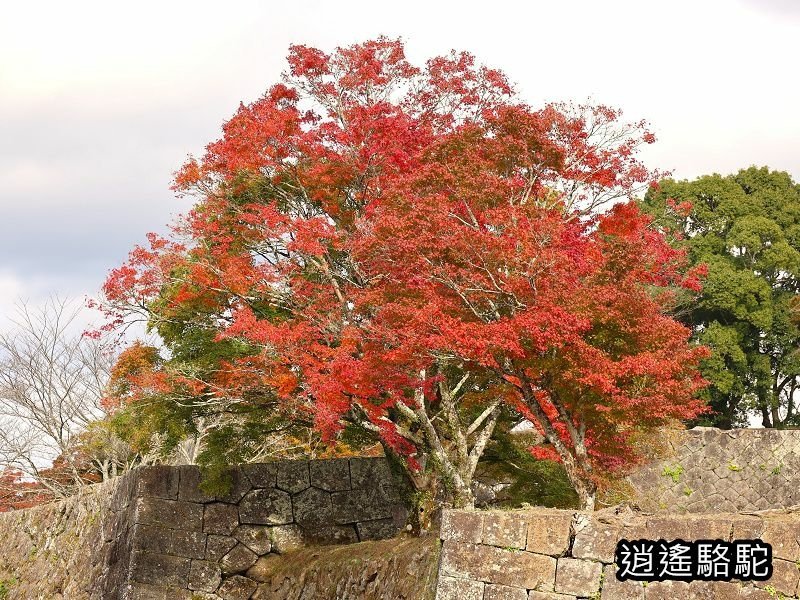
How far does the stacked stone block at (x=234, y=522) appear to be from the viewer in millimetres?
19297

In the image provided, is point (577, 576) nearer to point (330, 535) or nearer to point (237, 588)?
point (330, 535)

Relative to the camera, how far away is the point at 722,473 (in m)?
24.7

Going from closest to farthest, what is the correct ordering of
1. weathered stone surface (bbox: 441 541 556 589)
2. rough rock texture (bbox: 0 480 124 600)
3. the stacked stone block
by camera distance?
weathered stone surface (bbox: 441 541 556 589)
the stacked stone block
rough rock texture (bbox: 0 480 124 600)

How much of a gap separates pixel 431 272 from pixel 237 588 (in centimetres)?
961

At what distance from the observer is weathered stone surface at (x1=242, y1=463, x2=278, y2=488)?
20.0m

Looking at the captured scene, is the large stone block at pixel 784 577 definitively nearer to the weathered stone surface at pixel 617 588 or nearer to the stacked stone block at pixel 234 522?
the weathered stone surface at pixel 617 588

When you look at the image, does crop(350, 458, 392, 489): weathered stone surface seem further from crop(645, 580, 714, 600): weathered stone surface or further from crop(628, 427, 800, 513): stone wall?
crop(645, 580, 714, 600): weathered stone surface

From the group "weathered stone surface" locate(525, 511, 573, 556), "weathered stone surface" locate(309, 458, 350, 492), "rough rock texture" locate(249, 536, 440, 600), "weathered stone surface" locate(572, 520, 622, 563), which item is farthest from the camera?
"weathered stone surface" locate(309, 458, 350, 492)

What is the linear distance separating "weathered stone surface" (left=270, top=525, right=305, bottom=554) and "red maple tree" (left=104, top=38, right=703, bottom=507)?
3945 mm

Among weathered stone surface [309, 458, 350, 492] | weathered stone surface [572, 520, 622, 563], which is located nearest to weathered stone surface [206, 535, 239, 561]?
weathered stone surface [309, 458, 350, 492]

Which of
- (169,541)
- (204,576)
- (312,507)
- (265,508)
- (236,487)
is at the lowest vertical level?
(204,576)

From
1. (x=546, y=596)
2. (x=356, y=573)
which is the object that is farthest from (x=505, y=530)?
(x=356, y=573)

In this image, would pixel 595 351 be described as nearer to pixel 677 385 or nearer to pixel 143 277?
pixel 677 385

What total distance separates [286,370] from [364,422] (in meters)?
1.67
